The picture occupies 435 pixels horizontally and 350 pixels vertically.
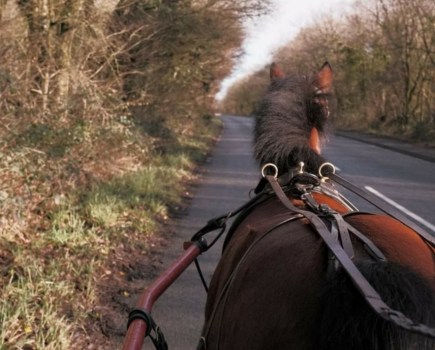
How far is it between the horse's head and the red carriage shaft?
0.68 meters

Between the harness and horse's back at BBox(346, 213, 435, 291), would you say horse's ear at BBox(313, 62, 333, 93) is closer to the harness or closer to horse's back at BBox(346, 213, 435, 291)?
the harness

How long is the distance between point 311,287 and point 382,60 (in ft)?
130

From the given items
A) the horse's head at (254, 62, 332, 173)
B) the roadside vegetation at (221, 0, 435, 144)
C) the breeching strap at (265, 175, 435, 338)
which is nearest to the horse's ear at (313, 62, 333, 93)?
the horse's head at (254, 62, 332, 173)

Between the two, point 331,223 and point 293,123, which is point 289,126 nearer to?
point 293,123

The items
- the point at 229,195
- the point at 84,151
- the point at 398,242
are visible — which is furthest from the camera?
the point at 229,195

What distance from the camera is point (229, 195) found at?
12125 millimetres

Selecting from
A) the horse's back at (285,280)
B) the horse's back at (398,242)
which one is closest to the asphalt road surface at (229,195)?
the horse's back at (398,242)

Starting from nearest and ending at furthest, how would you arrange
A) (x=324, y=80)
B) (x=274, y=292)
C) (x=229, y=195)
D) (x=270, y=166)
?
1. (x=274, y=292)
2. (x=270, y=166)
3. (x=324, y=80)
4. (x=229, y=195)

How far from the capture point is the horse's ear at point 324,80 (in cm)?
333

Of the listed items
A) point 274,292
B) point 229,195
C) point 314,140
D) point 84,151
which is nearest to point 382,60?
point 229,195

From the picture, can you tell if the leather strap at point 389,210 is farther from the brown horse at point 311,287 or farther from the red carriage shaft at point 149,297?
the red carriage shaft at point 149,297

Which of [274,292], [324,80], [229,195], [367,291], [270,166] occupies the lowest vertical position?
[229,195]

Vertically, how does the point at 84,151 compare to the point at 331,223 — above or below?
below

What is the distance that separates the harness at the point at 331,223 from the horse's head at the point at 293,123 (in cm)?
9
